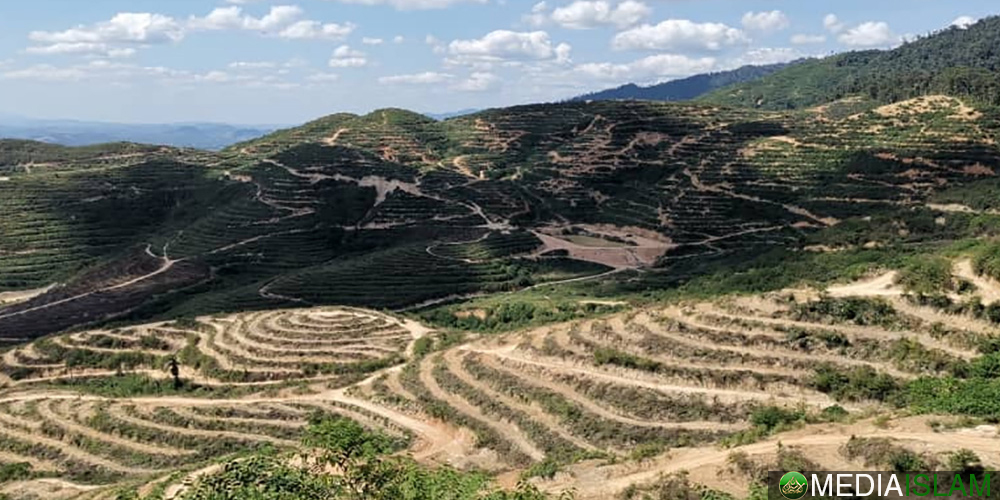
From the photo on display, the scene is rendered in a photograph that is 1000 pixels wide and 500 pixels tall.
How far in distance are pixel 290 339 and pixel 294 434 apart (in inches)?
556

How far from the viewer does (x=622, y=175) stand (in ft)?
384

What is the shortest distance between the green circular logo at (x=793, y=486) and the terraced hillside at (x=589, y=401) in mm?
2604

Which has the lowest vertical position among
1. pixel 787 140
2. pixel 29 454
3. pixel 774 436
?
pixel 29 454

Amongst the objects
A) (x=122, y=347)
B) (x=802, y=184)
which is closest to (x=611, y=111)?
(x=802, y=184)

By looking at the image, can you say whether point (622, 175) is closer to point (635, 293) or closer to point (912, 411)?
point (635, 293)

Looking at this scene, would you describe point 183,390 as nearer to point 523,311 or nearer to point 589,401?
point 523,311

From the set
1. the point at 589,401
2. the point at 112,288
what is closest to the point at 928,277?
the point at 589,401

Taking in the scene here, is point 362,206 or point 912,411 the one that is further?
point 362,206

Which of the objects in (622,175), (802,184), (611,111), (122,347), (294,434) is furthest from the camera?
(611,111)

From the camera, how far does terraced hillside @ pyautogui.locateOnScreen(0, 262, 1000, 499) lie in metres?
23.6

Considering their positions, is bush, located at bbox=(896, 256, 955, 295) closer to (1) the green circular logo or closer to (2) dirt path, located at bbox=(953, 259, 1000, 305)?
(2) dirt path, located at bbox=(953, 259, 1000, 305)

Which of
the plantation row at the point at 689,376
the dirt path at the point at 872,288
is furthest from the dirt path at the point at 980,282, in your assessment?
the dirt path at the point at 872,288

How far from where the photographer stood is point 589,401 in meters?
34.1

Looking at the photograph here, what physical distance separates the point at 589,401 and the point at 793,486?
1641 cm
